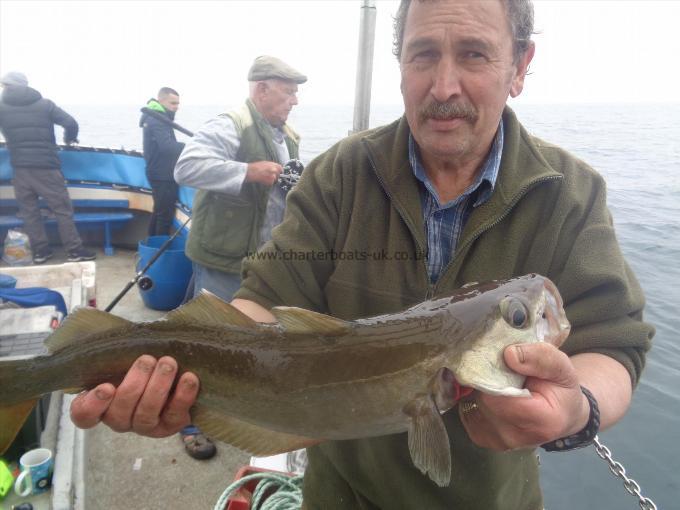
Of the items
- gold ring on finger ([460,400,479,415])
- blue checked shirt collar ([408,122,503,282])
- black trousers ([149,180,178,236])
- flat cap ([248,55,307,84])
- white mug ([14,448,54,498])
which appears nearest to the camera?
gold ring on finger ([460,400,479,415])

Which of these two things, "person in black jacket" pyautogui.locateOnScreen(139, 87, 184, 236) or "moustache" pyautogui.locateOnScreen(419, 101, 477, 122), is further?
"person in black jacket" pyautogui.locateOnScreen(139, 87, 184, 236)

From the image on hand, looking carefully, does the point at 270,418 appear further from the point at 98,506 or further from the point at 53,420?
the point at 98,506

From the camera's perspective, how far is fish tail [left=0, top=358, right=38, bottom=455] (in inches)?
76.9

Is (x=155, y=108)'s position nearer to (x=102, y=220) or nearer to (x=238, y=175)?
(x=102, y=220)

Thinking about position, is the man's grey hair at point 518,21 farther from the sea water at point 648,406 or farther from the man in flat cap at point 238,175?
the sea water at point 648,406

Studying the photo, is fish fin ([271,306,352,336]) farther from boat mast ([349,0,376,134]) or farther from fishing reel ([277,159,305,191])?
boat mast ([349,0,376,134])

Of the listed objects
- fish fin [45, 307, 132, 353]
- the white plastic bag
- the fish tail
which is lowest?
the white plastic bag

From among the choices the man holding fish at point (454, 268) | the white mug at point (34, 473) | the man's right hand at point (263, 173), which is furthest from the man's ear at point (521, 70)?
the white mug at point (34, 473)

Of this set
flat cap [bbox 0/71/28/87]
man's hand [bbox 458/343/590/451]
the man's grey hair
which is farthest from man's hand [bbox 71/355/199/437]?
flat cap [bbox 0/71/28/87]

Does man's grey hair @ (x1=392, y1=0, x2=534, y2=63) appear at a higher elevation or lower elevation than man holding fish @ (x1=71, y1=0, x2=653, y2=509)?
higher

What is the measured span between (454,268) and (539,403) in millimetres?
730

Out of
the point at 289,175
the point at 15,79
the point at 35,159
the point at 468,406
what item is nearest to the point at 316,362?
the point at 468,406

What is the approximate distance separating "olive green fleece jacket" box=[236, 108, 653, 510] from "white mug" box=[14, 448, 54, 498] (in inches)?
63.1

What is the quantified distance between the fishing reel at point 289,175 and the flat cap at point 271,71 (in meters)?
0.86
